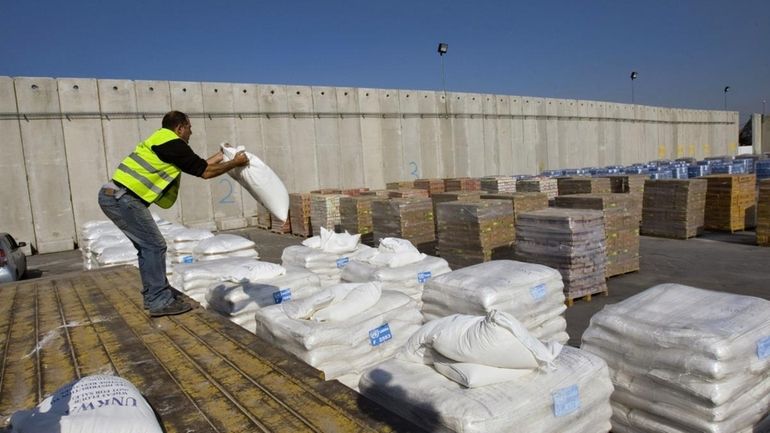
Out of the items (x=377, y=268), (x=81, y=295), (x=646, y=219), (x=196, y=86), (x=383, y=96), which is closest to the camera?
(x=81, y=295)

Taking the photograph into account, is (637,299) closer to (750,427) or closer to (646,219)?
(750,427)

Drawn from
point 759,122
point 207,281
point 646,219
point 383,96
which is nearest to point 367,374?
point 207,281

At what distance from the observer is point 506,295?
4.13 m

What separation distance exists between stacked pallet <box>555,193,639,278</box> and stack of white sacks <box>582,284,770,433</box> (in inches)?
194

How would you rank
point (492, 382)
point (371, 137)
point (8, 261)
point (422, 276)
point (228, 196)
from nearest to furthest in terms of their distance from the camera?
1. point (492, 382)
2. point (422, 276)
3. point (8, 261)
4. point (228, 196)
5. point (371, 137)

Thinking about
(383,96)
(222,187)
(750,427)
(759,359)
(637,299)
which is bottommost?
(750,427)

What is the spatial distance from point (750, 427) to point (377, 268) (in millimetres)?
3561

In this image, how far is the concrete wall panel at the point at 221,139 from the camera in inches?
693

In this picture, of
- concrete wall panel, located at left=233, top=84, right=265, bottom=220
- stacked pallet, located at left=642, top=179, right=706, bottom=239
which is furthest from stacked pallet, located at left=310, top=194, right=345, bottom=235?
stacked pallet, located at left=642, top=179, right=706, bottom=239

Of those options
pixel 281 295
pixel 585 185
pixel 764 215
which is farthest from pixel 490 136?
pixel 281 295

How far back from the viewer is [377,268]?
558cm

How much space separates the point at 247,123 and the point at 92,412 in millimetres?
17459

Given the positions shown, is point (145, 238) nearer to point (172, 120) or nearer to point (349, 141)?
point (172, 120)

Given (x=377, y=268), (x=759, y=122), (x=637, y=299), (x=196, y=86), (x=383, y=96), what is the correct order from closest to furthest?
(x=637, y=299)
(x=377, y=268)
(x=196, y=86)
(x=383, y=96)
(x=759, y=122)
